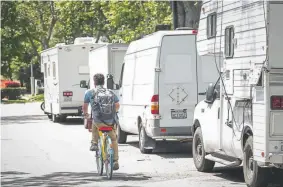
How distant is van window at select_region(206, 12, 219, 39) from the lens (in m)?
13.0

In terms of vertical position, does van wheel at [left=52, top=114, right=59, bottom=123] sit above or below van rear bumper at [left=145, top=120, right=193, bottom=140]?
below

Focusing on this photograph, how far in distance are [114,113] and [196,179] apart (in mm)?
1799

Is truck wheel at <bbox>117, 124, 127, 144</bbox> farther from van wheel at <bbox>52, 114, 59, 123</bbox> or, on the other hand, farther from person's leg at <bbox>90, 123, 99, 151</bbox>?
van wheel at <bbox>52, 114, 59, 123</bbox>

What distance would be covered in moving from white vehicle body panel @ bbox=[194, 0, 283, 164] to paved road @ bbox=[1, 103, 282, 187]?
2.61 feet

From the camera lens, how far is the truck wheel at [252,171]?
11.0m

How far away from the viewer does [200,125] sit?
13.9 m

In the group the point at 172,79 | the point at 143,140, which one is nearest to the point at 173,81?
the point at 172,79

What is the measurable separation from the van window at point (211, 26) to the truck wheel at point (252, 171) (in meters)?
2.54

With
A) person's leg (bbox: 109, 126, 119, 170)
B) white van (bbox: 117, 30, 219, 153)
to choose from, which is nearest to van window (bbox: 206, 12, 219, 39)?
person's leg (bbox: 109, 126, 119, 170)

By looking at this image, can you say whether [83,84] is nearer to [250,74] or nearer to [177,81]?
[177,81]

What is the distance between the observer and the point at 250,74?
36.1 feet

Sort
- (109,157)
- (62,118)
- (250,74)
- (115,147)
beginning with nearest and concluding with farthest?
(250,74) < (109,157) < (115,147) < (62,118)

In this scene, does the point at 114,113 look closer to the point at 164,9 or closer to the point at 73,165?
the point at 73,165

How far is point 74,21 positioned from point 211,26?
37978 mm
